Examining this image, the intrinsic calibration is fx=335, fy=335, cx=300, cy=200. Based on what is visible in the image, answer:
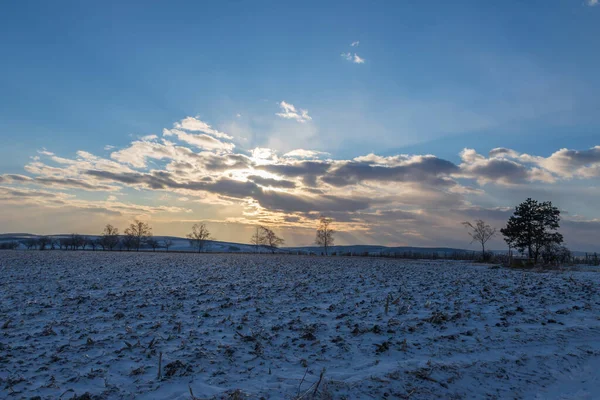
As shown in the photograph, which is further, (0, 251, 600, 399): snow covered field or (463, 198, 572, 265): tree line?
(463, 198, 572, 265): tree line

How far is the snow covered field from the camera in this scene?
689 cm

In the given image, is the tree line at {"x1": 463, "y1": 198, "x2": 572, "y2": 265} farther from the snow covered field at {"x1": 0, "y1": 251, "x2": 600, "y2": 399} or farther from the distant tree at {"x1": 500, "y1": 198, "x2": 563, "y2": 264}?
the snow covered field at {"x1": 0, "y1": 251, "x2": 600, "y2": 399}

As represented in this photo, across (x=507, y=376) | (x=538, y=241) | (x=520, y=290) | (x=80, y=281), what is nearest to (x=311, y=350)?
(x=507, y=376)

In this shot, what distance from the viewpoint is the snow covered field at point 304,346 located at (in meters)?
6.89

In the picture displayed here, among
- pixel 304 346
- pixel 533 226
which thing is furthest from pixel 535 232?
pixel 304 346

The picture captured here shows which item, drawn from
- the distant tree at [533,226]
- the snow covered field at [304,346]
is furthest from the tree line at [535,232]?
the snow covered field at [304,346]

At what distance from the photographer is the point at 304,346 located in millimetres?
9195

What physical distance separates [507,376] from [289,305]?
8262 mm

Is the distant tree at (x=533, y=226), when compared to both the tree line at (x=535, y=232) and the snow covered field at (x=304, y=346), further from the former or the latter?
the snow covered field at (x=304, y=346)

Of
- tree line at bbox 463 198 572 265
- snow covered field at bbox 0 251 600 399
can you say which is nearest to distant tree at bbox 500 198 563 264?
tree line at bbox 463 198 572 265

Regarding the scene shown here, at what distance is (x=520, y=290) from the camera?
16.4m

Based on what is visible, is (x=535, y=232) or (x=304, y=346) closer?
(x=304, y=346)

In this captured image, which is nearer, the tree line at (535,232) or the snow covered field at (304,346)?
the snow covered field at (304,346)

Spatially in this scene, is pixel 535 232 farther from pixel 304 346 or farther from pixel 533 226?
pixel 304 346
